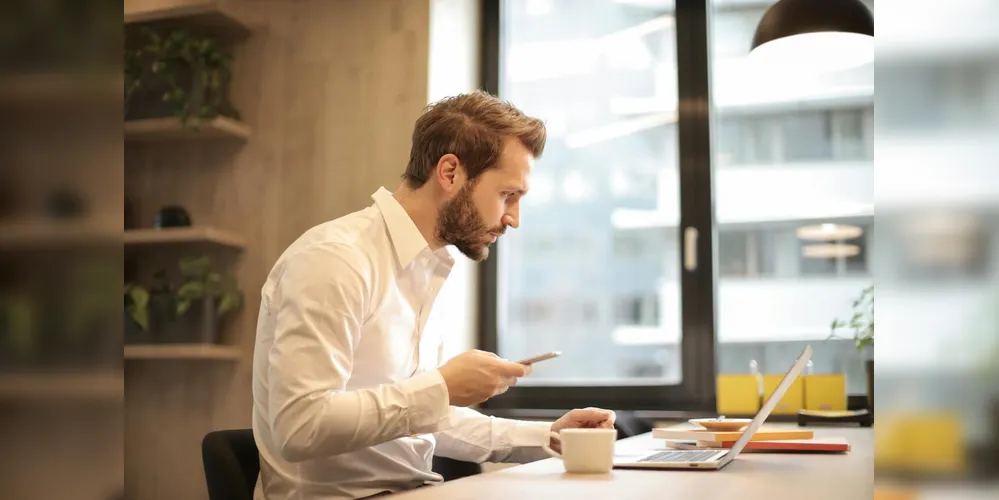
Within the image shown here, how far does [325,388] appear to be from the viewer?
142 cm

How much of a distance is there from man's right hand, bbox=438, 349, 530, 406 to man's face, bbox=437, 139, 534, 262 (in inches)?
18.6

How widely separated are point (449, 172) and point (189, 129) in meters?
1.80

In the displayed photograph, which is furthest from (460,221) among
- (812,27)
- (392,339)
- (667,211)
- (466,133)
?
(667,211)

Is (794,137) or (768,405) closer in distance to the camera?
(768,405)

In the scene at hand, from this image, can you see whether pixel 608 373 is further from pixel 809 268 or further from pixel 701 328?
pixel 809 268

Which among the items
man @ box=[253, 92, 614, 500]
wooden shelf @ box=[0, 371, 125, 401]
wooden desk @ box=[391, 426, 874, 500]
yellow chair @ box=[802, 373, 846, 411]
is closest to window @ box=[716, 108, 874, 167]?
yellow chair @ box=[802, 373, 846, 411]

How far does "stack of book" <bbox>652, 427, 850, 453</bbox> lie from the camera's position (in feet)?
5.66

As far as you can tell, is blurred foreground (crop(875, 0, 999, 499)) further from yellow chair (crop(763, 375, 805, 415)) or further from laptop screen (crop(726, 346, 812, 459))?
yellow chair (crop(763, 375, 805, 415))

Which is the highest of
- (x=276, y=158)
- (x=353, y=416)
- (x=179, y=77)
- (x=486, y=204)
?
(x=179, y=77)

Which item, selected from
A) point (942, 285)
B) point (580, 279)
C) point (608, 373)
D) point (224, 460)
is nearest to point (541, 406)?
point (608, 373)

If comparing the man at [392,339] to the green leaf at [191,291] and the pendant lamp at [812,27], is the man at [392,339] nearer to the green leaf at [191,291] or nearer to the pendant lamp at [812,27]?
the pendant lamp at [812,27]

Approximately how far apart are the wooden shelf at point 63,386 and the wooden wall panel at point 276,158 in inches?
124

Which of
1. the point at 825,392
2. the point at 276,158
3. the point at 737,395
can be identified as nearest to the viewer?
the point at 825,392

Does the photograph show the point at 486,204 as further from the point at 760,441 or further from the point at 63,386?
the point at 63,386
